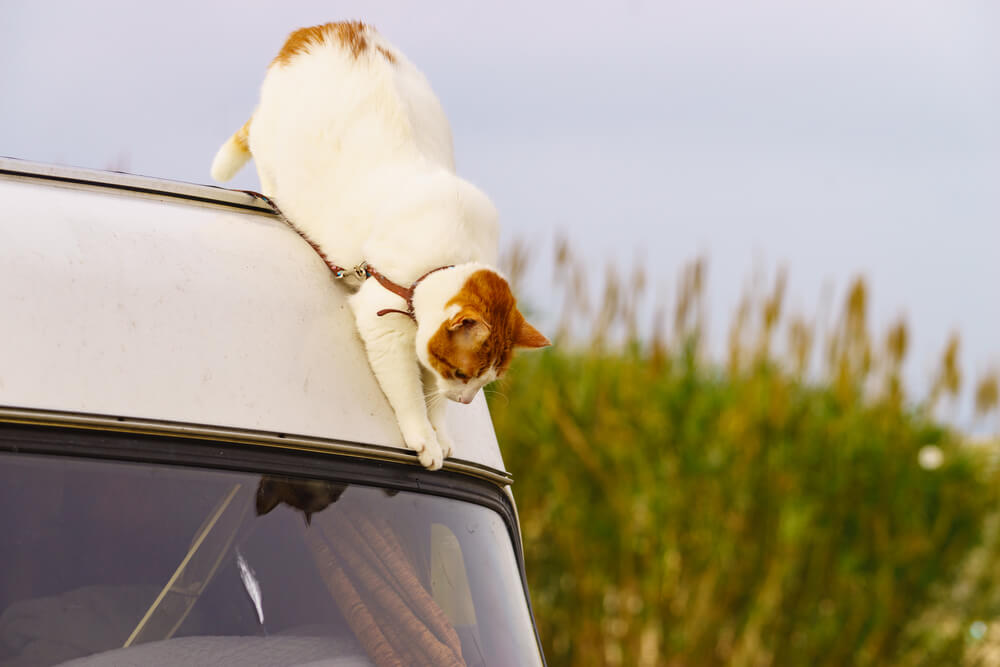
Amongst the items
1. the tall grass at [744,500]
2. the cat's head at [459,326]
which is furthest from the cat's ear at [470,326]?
the tall grass at [744,500]

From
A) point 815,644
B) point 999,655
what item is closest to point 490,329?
point 815,644

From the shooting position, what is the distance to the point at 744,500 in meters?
6.04

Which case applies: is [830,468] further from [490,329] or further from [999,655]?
[490,329]

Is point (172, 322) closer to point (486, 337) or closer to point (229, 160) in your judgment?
point (486, 337)

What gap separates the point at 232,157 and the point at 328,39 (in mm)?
406

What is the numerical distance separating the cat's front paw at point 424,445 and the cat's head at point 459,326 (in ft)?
0.95

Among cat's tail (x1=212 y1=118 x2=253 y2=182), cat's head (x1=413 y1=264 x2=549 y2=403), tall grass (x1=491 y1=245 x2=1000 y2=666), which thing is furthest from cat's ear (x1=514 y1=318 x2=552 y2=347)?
tall grass (x1=491 y1=245 x2=1000 y2=666)

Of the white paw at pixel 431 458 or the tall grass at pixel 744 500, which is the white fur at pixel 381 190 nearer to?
the white paw at pixel 431 458

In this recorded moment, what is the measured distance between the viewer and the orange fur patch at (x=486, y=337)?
208cm

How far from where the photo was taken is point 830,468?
6277mm

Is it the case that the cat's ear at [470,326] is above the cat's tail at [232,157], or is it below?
below

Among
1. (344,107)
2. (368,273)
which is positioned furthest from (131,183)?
(344,107)

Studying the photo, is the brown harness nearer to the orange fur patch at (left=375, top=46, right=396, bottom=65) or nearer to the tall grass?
the orange fur patch at (left=375, top=46, right=396, bottom=65)

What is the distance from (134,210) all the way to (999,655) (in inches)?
267
